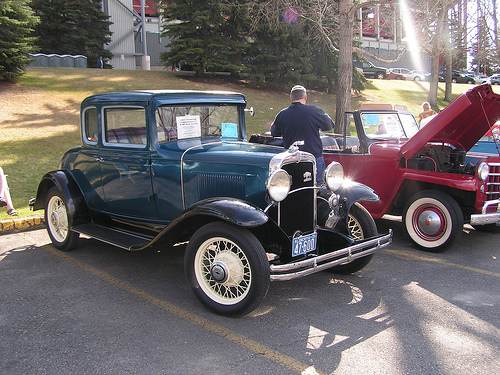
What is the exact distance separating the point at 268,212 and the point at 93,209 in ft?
7.92

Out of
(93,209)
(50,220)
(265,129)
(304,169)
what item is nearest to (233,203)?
(304,169)

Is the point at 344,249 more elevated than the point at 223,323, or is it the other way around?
the point at 344,249

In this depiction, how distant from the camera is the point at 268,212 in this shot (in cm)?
395

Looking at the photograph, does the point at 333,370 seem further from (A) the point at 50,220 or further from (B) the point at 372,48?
(B) the point at 372,48

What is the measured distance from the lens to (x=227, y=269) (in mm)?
3596

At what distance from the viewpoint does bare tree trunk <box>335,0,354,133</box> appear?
1038cm

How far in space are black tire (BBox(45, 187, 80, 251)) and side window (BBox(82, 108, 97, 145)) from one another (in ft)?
2.42

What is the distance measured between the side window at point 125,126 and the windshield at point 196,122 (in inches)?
8.4

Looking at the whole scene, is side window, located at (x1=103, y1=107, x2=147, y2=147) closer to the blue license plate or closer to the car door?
the car door

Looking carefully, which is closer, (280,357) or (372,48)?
(280,357)

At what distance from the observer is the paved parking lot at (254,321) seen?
9.84 ft

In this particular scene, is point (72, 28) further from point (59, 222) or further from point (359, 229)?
point (359, 229)

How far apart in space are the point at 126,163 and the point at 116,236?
0.78 meters

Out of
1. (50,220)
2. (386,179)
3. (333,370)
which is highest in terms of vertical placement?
(386,179)
